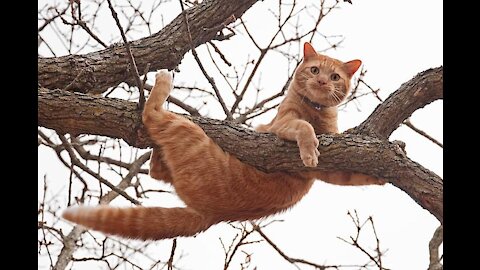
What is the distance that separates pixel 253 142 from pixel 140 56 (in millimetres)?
913

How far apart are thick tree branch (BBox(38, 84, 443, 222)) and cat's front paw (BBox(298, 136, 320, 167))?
0.19 feet

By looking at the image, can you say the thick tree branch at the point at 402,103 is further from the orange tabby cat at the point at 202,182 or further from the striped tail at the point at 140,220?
the striped tail at the point at 140,220

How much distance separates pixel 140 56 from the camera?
2.95m

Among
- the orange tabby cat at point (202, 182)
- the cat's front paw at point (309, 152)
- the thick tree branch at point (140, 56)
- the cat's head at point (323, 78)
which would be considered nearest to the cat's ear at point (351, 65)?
the cat's head at point (323, 78)

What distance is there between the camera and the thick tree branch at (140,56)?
8.80 feet

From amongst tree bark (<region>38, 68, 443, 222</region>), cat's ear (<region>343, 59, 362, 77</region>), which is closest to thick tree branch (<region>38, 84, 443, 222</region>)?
tree bark (<region>38, 68, 443, 222</region>)

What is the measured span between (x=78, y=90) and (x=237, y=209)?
0.92 metres

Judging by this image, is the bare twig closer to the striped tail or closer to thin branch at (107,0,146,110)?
Result: the striped tail

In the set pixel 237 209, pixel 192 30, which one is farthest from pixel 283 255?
pixel 192 30

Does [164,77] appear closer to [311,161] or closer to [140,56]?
[140,56]

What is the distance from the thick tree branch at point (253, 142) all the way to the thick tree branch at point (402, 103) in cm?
17

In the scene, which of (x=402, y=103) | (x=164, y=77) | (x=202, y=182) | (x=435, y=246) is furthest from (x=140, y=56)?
(x=435, y=246)

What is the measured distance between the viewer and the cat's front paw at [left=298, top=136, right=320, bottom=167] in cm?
215
